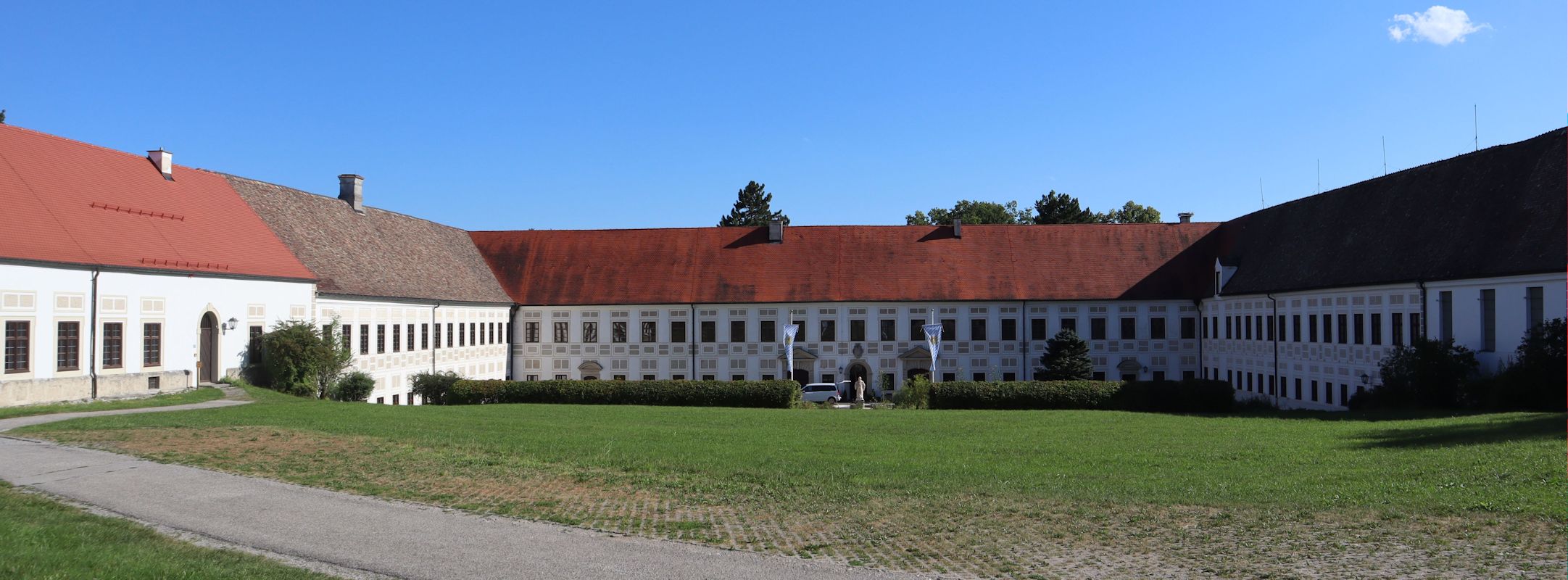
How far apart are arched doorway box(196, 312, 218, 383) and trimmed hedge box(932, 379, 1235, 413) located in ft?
78.2

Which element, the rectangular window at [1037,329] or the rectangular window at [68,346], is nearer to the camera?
the rectangular window at [68,346]

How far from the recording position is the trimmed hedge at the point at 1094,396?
125ft

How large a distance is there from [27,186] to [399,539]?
81.2ft

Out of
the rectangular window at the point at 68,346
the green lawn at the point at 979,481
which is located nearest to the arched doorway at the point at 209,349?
the rectangular window at the point at 68,346

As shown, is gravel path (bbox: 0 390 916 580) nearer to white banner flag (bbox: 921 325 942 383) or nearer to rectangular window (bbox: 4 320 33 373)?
rectangular window (bbox: 4 320 33 373)

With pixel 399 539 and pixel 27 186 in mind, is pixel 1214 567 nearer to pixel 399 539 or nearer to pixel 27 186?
pixel 399 539

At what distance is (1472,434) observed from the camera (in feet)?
68.6

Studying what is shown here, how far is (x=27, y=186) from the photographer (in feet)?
96.8

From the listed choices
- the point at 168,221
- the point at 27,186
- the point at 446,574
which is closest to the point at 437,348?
the point at 168,221

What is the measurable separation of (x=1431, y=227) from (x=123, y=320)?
131 ft

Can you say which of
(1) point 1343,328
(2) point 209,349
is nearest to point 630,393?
(2) point 209,349

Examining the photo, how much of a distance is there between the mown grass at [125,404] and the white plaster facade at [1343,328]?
3570cm

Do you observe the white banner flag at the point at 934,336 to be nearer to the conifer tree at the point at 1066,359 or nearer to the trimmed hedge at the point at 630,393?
the conifer tree at the point at 1066,359

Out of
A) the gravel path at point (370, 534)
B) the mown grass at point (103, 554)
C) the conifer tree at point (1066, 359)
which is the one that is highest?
the conifer tree at point (1066, 359)
